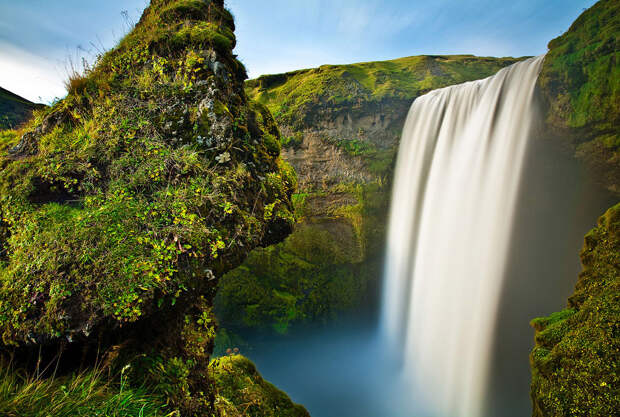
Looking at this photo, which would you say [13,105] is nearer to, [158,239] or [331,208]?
[158,239]

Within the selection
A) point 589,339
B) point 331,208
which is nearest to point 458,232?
point 331,208

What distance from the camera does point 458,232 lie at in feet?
25.2

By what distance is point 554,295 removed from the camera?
6.80 meters

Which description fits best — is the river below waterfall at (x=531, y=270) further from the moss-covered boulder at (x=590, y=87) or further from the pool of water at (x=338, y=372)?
the moss-covered boulder at (x=590, y=87)

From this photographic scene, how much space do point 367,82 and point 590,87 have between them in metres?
7.09

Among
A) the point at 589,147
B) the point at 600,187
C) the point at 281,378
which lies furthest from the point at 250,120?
the point at 281,378

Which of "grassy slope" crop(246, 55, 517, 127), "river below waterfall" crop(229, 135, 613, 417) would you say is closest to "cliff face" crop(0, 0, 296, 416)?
"river below waterfall" crop(229, 135, 613, 417)

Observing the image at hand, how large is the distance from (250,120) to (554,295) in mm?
8185

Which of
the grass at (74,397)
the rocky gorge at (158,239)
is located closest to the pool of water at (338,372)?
the rocky gorge at (158,239)

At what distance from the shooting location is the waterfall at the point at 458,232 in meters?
6.75

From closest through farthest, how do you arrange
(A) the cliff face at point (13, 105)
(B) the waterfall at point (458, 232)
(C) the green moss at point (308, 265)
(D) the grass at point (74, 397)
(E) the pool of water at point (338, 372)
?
(D) the grass at point (74, 397), (A) the cliff face at point (13, 105), (B) the waterfall at point (458, 232), (E) the pool of water at point (338, 372), (C) the green moss at point (308, 265)

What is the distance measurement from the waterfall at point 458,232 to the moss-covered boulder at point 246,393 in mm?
4981

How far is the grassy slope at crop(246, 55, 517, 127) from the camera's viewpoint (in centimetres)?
1090

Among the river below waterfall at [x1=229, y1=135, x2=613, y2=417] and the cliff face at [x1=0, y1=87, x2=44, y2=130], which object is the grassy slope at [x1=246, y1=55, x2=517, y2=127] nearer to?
the river below waterfall at [x1=229, y1=135, x2=613, y2=417]
